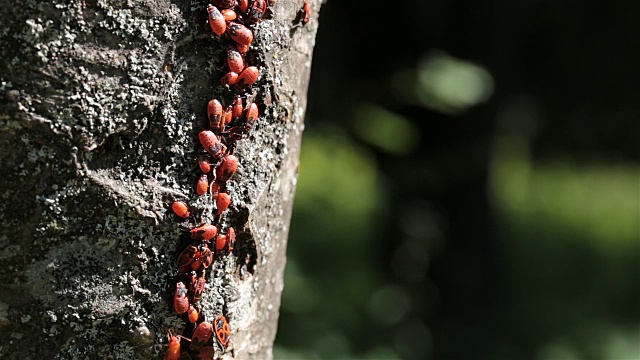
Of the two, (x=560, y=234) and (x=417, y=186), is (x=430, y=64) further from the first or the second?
(x=560, y=234)

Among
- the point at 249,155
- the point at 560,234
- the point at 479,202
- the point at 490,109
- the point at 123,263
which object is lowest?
the point at 560,234

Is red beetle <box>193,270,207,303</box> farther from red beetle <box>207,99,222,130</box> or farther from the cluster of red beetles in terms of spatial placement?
red beetle <box>207,99,222,130</box>

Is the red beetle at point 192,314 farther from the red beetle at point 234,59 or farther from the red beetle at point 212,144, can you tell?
the red beetle at point 234,59

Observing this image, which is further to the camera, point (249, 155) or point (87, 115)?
point (249, 155)

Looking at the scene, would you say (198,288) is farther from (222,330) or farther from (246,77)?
(246,77)

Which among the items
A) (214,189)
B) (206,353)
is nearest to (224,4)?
(214,189)

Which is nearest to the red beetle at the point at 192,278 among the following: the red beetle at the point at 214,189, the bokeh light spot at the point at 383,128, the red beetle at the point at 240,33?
the red beetle at the point at 214,189

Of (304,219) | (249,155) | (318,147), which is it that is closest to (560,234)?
(304,219)
